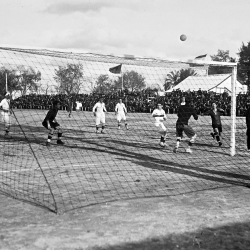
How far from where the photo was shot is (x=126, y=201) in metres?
6.41

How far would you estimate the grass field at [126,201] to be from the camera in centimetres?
464

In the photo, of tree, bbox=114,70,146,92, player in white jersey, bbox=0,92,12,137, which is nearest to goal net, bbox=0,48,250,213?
player in white jersey, bbox=0,92,12,137

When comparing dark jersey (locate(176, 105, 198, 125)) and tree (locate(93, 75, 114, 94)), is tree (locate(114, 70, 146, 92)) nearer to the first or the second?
tree (locate(93, 75, 114, 94))

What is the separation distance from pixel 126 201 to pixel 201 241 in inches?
80.6

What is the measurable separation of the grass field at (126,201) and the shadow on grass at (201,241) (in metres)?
0.01

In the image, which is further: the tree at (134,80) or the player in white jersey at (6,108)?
the player in white jersey at (6,108)

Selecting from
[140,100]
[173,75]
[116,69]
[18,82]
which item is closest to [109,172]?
[116,69]

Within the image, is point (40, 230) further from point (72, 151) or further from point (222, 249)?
point (72, 151)

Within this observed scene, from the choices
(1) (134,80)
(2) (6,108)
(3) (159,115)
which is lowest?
(3) (159,115)

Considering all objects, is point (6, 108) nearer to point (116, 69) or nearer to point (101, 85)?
point (116, 69)

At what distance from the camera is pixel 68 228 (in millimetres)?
5008

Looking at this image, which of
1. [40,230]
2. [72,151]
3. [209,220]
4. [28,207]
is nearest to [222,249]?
[209,220]

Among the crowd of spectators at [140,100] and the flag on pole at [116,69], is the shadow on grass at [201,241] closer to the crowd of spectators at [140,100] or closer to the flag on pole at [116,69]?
the flag on pole at [116,69]

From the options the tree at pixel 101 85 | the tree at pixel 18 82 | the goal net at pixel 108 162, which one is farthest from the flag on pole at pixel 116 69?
the tree at pixel 18 82
